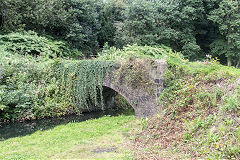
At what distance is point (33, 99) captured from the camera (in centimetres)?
1107

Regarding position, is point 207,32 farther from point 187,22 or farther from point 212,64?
point 212,64

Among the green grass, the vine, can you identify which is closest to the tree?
the vine

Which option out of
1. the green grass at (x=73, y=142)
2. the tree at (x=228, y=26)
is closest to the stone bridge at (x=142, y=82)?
the green grass at (x=73, y=142)

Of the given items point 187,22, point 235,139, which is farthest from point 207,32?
point 235,139

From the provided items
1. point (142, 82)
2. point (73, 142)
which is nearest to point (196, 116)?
point (142, 82)

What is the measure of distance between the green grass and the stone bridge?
1.11m

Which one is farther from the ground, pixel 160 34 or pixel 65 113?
pixel 160 34

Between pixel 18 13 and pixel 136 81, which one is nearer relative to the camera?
pixel 136 81

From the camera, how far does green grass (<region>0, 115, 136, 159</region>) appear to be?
5766 mm

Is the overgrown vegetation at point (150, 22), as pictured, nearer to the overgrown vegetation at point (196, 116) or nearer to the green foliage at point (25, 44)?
the green foliage at point (25, 44)

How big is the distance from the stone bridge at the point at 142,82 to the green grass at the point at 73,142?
43.7 inches

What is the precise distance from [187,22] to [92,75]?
13.4m

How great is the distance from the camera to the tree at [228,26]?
1805cm

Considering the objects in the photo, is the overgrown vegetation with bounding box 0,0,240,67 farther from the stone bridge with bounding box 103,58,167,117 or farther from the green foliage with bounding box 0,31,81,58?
the stone bridge with bounding box 103,58,167,117
